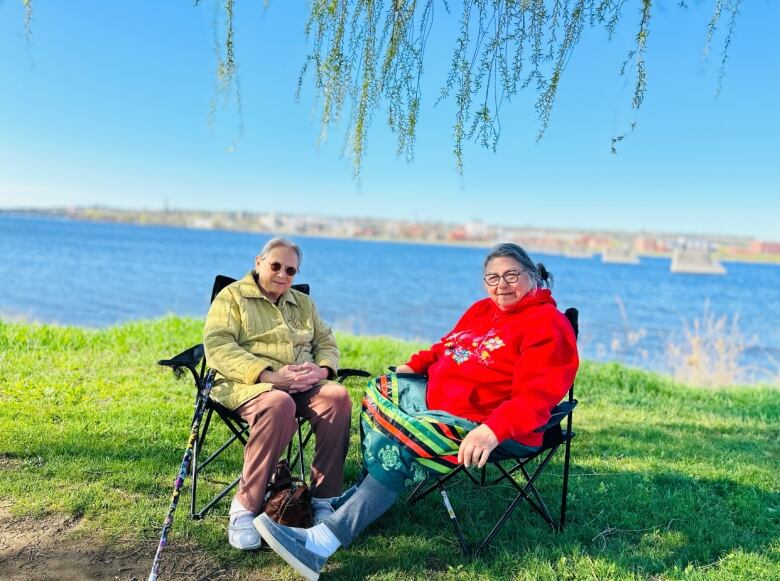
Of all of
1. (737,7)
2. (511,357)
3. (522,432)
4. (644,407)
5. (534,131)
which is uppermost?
(737,7)

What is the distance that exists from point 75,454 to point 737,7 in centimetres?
330

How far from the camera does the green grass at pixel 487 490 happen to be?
7.57 feet

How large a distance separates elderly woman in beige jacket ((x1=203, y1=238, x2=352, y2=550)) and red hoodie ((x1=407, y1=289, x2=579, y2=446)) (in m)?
0.45

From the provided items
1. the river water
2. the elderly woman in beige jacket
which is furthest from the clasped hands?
the river water

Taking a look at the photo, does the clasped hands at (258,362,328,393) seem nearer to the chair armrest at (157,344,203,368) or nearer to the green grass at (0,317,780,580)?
the chair armrest at (157,344,203,368)

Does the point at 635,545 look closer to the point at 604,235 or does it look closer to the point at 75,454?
the point at 75,454

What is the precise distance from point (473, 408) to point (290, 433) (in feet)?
2.29

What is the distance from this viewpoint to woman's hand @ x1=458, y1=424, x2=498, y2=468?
6.77ft

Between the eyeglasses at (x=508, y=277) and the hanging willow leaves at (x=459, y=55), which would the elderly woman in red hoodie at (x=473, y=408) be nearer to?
the eyeglasses at (x=508, y=277)

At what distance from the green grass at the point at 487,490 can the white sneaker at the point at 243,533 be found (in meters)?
0.05

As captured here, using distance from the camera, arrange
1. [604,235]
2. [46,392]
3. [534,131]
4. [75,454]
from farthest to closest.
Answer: [604,235], [46,392], [75,454], [534,131]

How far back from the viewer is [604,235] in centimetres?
7062

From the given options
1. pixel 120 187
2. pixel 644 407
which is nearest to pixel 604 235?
pixel 120 187

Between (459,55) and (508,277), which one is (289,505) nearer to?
(508,277)
